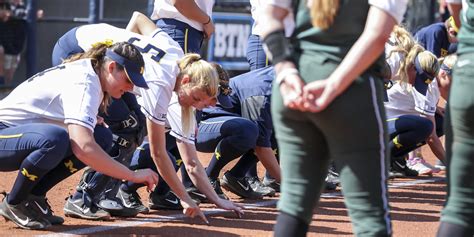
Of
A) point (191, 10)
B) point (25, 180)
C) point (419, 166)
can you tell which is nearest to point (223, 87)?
point (191, 10)

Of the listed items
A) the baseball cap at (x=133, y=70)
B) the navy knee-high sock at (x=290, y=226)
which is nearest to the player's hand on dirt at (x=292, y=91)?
the navy knee-high sock at (x=290, y=226)

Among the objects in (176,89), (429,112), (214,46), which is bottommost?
(214,46)

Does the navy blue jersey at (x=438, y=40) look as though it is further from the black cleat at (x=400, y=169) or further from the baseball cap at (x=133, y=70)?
the baseball cap at (x=133, y=70)

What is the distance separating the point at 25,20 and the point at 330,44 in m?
9.65

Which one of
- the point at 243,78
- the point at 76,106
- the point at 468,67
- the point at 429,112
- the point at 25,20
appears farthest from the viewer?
the point at 25,20

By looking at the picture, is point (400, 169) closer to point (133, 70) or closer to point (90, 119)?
point (133, 70)

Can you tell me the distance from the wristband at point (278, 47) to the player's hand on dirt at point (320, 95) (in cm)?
19

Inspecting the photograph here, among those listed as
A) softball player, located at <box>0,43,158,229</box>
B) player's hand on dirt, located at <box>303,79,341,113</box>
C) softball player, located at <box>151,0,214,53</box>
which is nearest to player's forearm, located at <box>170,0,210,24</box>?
softball player, located at <box>151,0,214,53</box>

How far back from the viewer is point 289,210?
3.57m

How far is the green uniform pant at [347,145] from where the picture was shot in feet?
11.2

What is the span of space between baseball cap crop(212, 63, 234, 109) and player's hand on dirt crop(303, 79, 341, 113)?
9.60 ft

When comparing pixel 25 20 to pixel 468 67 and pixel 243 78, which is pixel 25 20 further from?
pixel 468 67

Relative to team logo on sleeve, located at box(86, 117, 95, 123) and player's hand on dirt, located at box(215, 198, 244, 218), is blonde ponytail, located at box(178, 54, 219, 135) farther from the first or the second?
team logo on sleeve, located at box(86, 117, 95, 123)

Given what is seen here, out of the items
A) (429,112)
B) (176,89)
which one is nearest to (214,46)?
(429,112)
